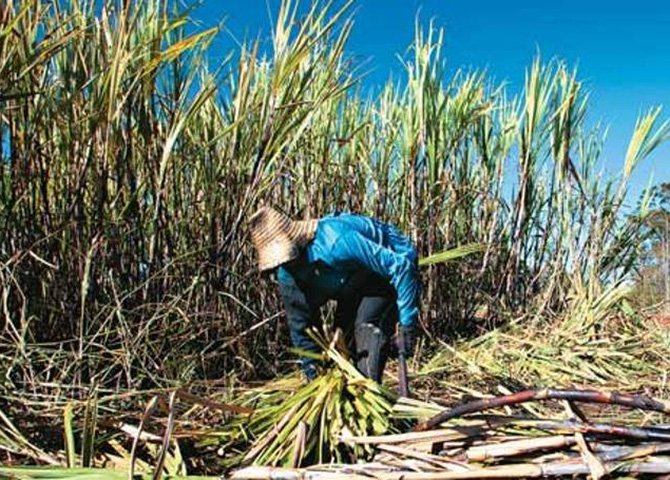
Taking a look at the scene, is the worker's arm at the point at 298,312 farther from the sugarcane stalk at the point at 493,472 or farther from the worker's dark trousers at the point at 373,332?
the sugarcane stalk at the point at 493,472

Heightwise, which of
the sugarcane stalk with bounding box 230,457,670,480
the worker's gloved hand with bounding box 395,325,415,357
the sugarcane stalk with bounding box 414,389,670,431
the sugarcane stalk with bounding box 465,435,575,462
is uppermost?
the worker's gloved hand with bounding box 395,325,415,357

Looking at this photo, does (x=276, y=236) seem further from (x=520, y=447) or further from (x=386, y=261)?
(x=520, y=447)

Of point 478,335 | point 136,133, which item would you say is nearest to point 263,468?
point 136,133

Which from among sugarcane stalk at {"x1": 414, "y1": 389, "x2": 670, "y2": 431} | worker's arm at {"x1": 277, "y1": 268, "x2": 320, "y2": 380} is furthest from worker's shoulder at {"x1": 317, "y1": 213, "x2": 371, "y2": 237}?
sugarcane stalk at {"x1": 414, "y1": 389, "x2": 670, "y2": 431}

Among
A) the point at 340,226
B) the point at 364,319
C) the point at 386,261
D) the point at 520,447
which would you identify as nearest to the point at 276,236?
the point at 340,226

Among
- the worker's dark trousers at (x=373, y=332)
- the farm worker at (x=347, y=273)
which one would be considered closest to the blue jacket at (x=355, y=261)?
the farm worker at (x=347, y=273)

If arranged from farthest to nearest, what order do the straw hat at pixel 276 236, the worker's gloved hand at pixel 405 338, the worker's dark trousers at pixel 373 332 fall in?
the worker's dark trousers at pixel 373 332, the worker's gloved hand at pixel 405 338, the straw hat at pixel 276 236

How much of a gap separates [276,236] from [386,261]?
37 cm

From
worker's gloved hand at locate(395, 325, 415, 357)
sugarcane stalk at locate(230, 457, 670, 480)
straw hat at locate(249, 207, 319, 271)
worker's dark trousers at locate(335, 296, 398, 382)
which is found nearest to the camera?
sugarcane stalk at locate(230, 457, 670, 480)

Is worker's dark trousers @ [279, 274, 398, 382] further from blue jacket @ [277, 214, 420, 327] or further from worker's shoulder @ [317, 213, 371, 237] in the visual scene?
worker's shoulder @ [317, 213, 371, 237]

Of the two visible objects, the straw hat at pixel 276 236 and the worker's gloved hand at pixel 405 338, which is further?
the worker's gloved hand at pixel 405 338

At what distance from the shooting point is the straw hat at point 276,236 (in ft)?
8.57

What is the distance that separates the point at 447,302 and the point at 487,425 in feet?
8.32

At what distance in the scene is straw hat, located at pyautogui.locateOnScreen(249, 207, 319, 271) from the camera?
2.61 meters
